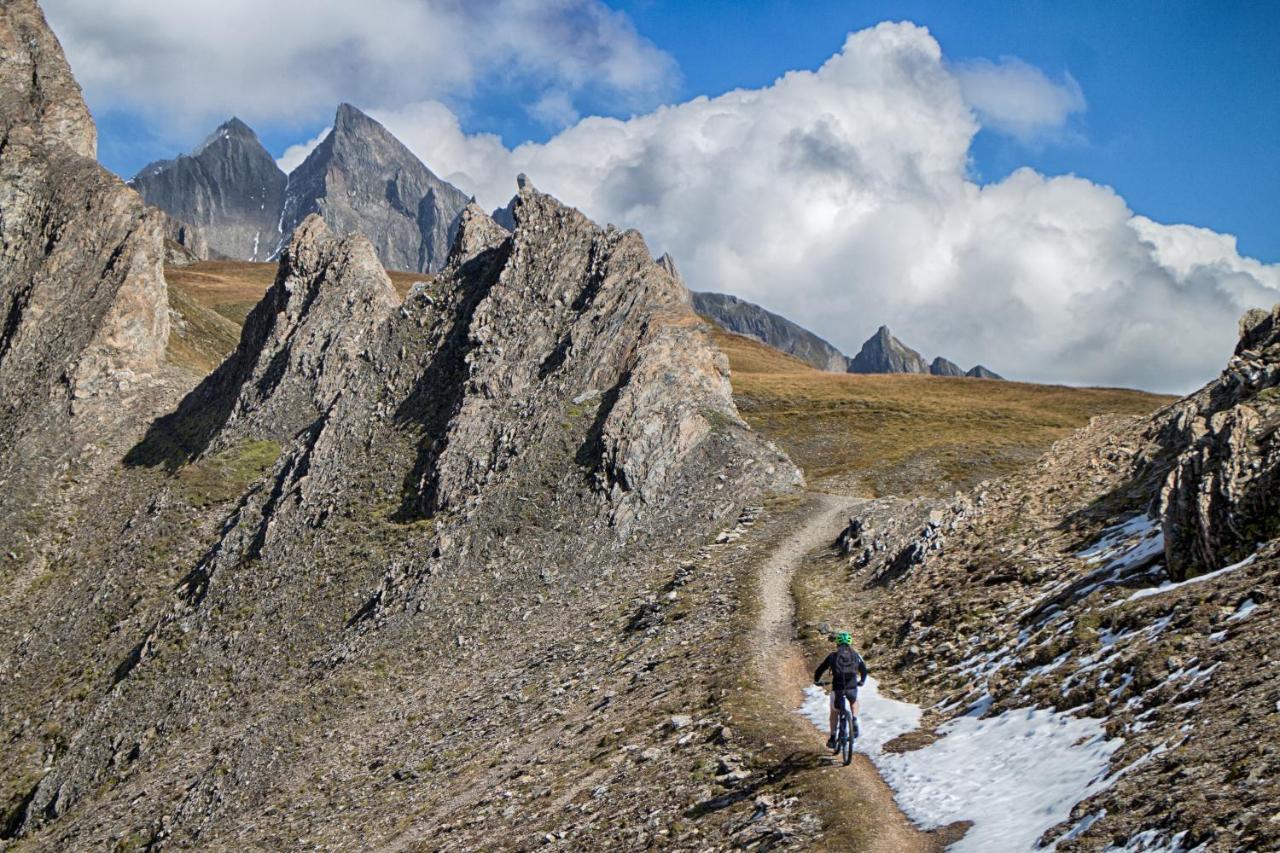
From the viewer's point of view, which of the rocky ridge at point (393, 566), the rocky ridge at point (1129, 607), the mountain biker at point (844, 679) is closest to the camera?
the rocky ridge at point (1129, 607)

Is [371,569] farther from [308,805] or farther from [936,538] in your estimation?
[936,538]

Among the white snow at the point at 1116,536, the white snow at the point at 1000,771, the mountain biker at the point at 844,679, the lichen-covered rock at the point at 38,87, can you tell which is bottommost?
the white snow at the point at 1000,771

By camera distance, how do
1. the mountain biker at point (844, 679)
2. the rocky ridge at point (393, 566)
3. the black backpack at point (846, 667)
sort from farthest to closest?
the rocky ridge at point (393, 566) < the black backpack at point (846, 667) < the mountain biker at point (844, 679)

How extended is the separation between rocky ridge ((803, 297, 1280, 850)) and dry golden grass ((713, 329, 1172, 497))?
38.9m

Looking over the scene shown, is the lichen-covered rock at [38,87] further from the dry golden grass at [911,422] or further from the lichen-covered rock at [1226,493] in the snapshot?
the lichen-covered rock at [1226,493]

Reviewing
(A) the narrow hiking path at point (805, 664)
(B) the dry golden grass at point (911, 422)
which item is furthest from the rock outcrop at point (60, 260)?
(B) the dry golden grass at point (911, 422)

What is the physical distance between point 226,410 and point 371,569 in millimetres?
31000

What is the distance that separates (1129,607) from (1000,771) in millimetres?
6303

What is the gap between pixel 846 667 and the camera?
21188mm

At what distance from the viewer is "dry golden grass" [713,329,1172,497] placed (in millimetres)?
83000

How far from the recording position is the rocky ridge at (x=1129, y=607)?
13188mm

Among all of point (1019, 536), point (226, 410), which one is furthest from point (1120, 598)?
point (226, 410)

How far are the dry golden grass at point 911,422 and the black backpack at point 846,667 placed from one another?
54.0 m

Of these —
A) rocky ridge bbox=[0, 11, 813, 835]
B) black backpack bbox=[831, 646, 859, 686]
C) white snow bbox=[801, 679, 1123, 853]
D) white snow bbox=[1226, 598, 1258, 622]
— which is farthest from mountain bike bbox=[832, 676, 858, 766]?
white snow bbox=[1226, 598, 1258, 622]
